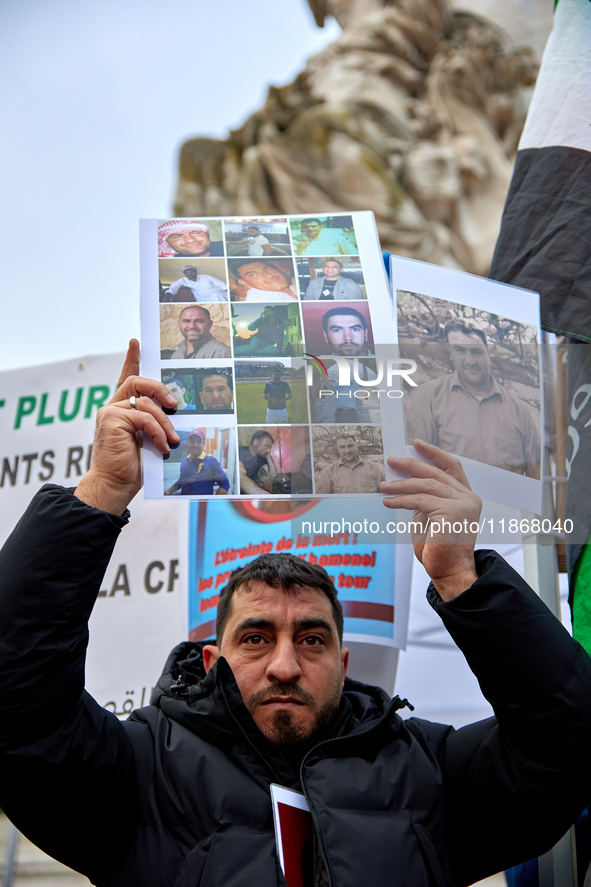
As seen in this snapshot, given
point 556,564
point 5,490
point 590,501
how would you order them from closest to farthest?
point 590,501
point 556,564
point 5,490

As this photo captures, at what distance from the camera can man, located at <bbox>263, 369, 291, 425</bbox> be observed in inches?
58.2

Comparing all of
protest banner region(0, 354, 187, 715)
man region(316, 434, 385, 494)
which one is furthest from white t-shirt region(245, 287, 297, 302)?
protest banner region(0, 354, 187, 715)

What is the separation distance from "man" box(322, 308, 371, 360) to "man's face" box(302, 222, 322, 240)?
0.25 meters

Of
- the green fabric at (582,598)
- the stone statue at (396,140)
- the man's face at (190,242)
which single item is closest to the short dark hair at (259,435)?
the man's face at (190,242)

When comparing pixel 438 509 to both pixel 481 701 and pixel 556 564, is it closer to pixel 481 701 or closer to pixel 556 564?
pixel 556 564

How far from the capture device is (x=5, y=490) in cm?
280

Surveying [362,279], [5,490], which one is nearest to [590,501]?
[362,279]

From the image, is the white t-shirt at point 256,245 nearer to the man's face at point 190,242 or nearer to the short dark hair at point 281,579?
the man's face at point 190,242

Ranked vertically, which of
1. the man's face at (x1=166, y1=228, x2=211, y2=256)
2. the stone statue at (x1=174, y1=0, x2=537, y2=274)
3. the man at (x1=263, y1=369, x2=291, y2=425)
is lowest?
the man at (x1=263, y1=369, x2=291, y2=425)

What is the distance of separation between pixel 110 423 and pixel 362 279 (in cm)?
59

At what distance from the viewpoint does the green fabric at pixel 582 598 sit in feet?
5.65

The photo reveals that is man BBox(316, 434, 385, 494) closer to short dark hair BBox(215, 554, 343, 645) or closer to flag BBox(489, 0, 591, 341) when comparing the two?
short dark hair BBox(215, 554, 343, 645)

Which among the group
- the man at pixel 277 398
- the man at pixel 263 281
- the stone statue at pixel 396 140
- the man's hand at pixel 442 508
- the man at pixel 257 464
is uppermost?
the stone statue at pixel 396 140

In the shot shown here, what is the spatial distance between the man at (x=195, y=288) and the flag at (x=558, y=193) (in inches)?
32.1
